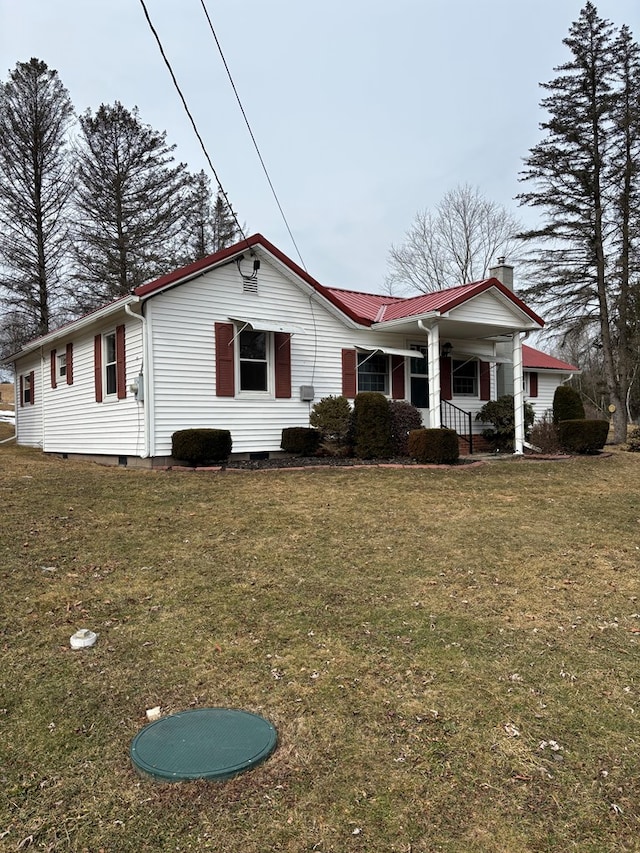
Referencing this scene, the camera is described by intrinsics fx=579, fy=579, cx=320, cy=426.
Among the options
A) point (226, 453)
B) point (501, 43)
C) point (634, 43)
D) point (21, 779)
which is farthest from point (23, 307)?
point (634, 43)

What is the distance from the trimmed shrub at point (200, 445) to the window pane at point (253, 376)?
167 cm

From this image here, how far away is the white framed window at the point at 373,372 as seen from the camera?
14.1 metres

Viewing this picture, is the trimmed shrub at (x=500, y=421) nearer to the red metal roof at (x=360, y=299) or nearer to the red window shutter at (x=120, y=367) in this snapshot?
the red metal roof at (x=360, y=299)

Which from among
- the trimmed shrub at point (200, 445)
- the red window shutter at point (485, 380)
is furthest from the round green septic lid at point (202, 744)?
the red window shutter at point (485, 380)

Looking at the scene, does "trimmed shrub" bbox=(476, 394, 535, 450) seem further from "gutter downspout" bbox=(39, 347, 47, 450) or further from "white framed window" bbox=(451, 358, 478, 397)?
"gutter downspout" bbox=(39, 347, 47, 450)

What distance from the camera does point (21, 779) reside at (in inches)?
96.1

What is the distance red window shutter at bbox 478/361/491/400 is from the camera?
53.4ft

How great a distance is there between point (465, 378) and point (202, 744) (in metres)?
14.5

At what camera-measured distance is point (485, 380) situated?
16391 millimetres

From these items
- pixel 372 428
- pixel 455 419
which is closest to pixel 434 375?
pixel 372 428

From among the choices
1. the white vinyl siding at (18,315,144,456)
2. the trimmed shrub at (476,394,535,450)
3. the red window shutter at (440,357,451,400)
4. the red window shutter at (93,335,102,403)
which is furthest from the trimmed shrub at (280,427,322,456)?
the trimmed shrub at (476,394,535,450)

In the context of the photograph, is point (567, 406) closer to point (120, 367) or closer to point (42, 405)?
point (120, 367)

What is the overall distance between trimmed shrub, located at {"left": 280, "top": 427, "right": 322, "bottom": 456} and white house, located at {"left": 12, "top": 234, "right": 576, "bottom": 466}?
0.28 m

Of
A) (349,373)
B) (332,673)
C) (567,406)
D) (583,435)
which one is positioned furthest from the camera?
(567,406)
